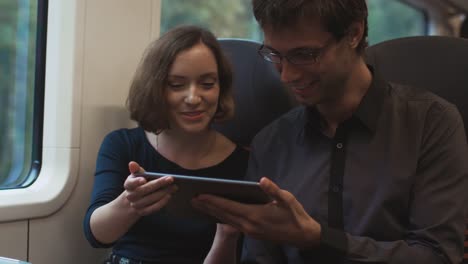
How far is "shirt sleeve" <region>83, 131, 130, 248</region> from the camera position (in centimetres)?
147

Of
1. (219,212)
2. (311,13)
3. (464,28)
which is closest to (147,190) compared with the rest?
(219,212)

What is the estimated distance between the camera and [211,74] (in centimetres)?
156

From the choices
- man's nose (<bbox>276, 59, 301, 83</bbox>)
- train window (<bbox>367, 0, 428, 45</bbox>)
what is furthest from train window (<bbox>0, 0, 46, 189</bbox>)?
train window (<bbox>367, 0, 428, 45</bbox>)

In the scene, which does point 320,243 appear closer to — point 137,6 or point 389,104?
point 389,104

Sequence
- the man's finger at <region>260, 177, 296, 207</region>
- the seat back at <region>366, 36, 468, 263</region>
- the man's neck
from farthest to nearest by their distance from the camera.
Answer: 1. the seat back at <region>366, 36, 468, 263</region>
2. the man's neck
3. the man's finger at <region>260, 177, 296, 207</region>

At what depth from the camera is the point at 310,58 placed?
122 centimetres

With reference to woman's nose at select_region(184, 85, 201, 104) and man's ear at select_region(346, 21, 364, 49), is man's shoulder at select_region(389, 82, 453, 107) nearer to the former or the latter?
man's ear at select_region(346, 21, 364, 49)

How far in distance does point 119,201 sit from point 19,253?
0.43 m

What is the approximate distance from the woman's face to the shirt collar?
318 mm

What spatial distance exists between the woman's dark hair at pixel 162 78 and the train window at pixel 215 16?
0.36 m

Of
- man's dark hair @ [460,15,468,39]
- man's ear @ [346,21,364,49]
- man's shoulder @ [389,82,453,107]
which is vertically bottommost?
man's shoulder @ [389,82,453,107]

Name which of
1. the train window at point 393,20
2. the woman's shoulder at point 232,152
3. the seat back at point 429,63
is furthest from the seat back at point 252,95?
the train window at point 393,20

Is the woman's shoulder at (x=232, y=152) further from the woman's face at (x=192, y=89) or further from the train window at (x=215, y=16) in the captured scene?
the train window at (x=215, y=16)

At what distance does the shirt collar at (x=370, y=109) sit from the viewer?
1271 mm
